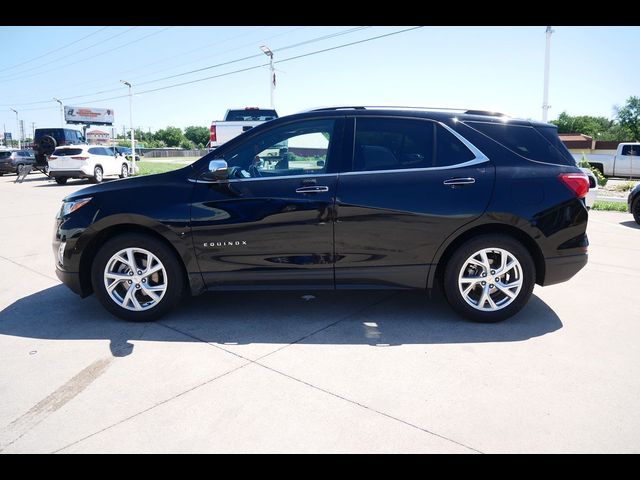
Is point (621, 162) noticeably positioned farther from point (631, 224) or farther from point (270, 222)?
point (270, 222)

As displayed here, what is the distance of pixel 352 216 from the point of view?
3.78 meters

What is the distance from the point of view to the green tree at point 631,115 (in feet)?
220

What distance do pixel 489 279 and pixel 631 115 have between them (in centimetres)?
8153

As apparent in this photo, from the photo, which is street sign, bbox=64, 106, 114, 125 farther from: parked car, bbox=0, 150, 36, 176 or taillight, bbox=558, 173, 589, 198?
taillight, bbox=558, 173, 589, 198

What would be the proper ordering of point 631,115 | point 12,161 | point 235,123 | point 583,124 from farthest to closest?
point 583,124 → point 631,115 → point 12,161 → point 235,123

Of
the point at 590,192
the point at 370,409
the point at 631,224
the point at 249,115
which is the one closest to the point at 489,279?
the point at 590,192

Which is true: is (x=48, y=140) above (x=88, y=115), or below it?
below

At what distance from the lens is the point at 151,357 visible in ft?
11.1

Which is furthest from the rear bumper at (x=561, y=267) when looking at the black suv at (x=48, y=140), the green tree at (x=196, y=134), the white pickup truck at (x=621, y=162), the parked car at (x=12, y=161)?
the green tree at (x=196, y=134)

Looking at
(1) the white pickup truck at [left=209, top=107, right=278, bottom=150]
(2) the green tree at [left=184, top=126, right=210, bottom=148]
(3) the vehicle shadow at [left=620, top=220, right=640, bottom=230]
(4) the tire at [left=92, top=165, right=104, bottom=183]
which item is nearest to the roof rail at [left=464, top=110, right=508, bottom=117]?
(3) the vehicle shadow at [left=620, top=220, right=640, bottom=230]

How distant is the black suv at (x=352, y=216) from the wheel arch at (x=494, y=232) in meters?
0.01

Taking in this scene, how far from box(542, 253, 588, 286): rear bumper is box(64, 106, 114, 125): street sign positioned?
59939mm
